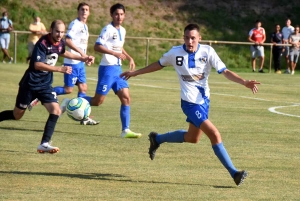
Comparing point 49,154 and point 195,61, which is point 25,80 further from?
point 195,61

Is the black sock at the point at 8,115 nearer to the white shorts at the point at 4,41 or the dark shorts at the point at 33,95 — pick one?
the dark shorts at the point at 33,95

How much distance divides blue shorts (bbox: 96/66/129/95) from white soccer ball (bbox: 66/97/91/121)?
1.62 feet

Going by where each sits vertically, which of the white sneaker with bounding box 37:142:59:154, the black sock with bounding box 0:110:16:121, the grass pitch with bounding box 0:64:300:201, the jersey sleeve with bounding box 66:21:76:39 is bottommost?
the grass pitch with bounding box 0:64:300:201

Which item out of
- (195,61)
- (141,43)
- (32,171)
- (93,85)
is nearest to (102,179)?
(32,171)

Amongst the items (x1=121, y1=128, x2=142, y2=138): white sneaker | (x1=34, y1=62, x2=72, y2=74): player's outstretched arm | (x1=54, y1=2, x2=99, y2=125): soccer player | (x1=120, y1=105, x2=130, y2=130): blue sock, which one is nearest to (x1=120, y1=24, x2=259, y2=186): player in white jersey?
(x1=34, y1=62, x2=72, y2=74): player's outstretched arm

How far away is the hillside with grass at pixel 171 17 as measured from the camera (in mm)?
40719

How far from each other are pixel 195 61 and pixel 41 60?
2.35 m

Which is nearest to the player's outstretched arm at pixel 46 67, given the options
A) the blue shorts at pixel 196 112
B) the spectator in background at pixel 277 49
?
the blue shorts at pixel 196 112

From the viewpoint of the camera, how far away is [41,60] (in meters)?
10.8

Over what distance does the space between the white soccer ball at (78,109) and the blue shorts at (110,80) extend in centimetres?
50

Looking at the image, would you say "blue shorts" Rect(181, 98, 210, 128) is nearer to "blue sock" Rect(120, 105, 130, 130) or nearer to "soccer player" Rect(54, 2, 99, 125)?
"blue sock" Rect(120, 105, 130, 130)

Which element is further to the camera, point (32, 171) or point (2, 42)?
point (2, 42)

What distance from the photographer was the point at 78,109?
13609 millimetres

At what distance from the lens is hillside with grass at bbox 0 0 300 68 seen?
40719mm
